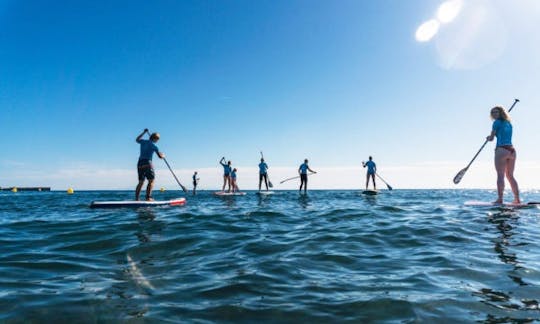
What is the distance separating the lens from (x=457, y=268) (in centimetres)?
412

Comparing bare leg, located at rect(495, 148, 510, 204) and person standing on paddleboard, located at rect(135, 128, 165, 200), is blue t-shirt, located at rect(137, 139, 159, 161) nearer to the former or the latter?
person standing on paddleboard, located at rect(135, 128, 165, 200)

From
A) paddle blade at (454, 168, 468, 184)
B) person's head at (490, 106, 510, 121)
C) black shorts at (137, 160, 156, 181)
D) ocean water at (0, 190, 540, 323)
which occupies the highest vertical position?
person's head at (490, 106, 510, 121)

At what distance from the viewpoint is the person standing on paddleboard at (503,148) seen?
32.7 feet

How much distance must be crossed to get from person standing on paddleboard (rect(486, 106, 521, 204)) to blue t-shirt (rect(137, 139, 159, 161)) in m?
11.5

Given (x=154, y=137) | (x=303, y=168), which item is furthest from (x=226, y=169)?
(x=154, y=137)

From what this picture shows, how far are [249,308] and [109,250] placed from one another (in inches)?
130

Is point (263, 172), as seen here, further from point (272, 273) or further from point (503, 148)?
point (272, 273)

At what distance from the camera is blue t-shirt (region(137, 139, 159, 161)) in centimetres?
1293

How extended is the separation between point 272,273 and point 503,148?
30.6 ft

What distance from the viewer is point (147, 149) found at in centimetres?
1295

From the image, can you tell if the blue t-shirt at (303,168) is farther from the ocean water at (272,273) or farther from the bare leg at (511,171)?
the ocean water at (272,273)

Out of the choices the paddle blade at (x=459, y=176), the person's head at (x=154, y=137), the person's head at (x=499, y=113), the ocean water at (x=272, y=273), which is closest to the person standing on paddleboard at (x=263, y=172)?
the person's head at (x=154, y=137)

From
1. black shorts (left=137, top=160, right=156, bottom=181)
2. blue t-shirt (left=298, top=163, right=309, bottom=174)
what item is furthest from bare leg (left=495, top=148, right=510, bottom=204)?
blue t-shirt (left=298, top=163, right=309, bottom=174)

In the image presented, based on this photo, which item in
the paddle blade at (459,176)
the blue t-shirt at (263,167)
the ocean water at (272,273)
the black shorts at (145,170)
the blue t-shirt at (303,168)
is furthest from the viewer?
the blue t-shirt at (263,167)
